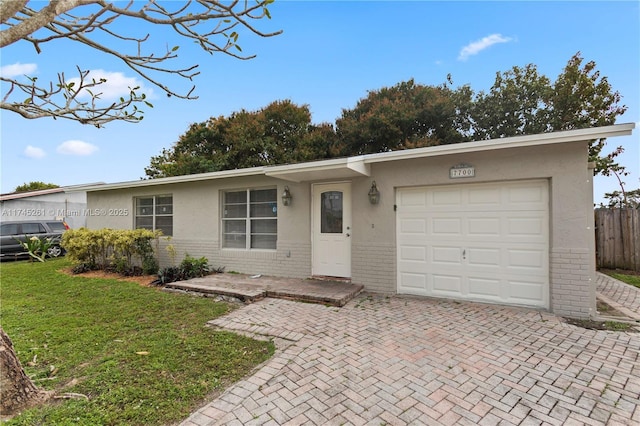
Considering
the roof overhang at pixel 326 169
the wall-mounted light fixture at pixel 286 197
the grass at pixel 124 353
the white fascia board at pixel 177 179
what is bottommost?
the grass at pixel 124 353

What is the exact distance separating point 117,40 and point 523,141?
208 inches

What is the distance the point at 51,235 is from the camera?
1219 centimetres

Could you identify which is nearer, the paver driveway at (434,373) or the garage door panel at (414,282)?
the paver driveway at (434,373)

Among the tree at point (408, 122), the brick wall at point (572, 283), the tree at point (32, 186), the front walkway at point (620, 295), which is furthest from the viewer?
the tree at point (32, 186)

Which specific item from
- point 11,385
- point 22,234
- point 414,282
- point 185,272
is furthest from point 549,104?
point 22,234

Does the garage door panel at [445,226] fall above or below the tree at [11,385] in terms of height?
above

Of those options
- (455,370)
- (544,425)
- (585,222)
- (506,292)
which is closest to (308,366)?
(455,370)

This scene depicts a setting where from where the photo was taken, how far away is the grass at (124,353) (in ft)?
8.06

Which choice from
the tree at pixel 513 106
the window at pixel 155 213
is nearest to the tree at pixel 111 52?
the window at pixel 155 213

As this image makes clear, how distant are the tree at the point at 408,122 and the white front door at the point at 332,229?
8.21 m

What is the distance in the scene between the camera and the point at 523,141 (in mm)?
4586

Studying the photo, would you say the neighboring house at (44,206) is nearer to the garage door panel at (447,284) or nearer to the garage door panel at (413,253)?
the garage door panel at (413,253)

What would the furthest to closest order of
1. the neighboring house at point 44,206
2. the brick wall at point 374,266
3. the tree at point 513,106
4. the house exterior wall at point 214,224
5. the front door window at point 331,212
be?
the neighboring house at point 44,206 < the tree at point 513,106 < the house exterior wall at point 214,224 < the front door window at point 331,212 < the brick wall at point 374,266

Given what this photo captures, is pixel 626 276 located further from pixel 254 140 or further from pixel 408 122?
pixel 254 140
